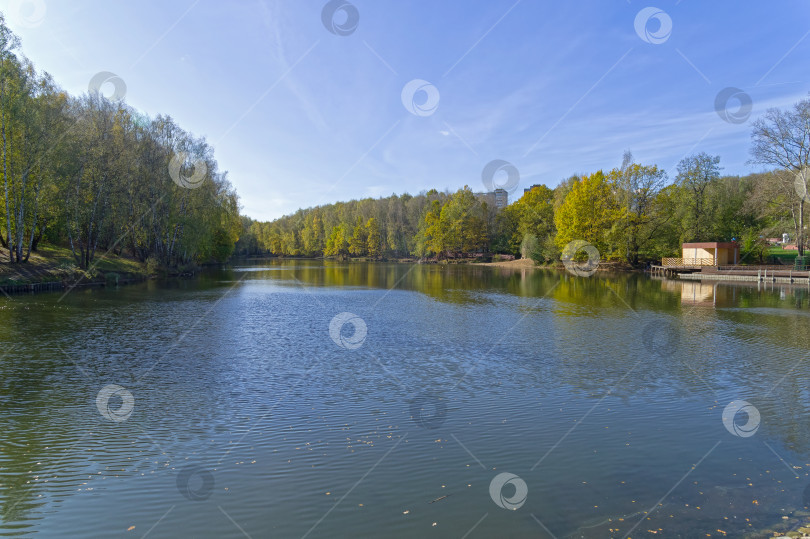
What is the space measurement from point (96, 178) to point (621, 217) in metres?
61.5

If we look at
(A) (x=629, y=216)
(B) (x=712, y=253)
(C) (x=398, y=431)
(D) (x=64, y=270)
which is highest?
(A) (x=629, y=216)

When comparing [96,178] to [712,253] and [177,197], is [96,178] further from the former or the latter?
[712,253]

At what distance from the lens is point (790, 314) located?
24641 millimetres

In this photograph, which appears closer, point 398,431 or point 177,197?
point 398,431

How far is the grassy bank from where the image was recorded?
3128cm

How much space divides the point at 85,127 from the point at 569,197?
2362 inches

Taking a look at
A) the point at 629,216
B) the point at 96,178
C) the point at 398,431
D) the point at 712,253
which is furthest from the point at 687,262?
the point at 96,178

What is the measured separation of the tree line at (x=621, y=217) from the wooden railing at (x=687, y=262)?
564 cm

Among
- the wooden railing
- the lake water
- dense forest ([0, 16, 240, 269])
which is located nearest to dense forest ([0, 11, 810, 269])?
dense forest ([0, 16, 240, 269])

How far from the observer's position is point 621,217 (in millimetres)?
64875

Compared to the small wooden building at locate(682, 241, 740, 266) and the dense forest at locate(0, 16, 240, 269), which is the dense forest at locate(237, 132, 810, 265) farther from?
the dense forest at locate(0, 16, 240, 269)

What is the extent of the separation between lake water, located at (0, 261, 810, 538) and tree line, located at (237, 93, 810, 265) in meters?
39.6

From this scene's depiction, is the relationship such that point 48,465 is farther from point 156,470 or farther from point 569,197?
point 569,197

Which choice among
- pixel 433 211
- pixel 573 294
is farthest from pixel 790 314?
pixel 433 211
